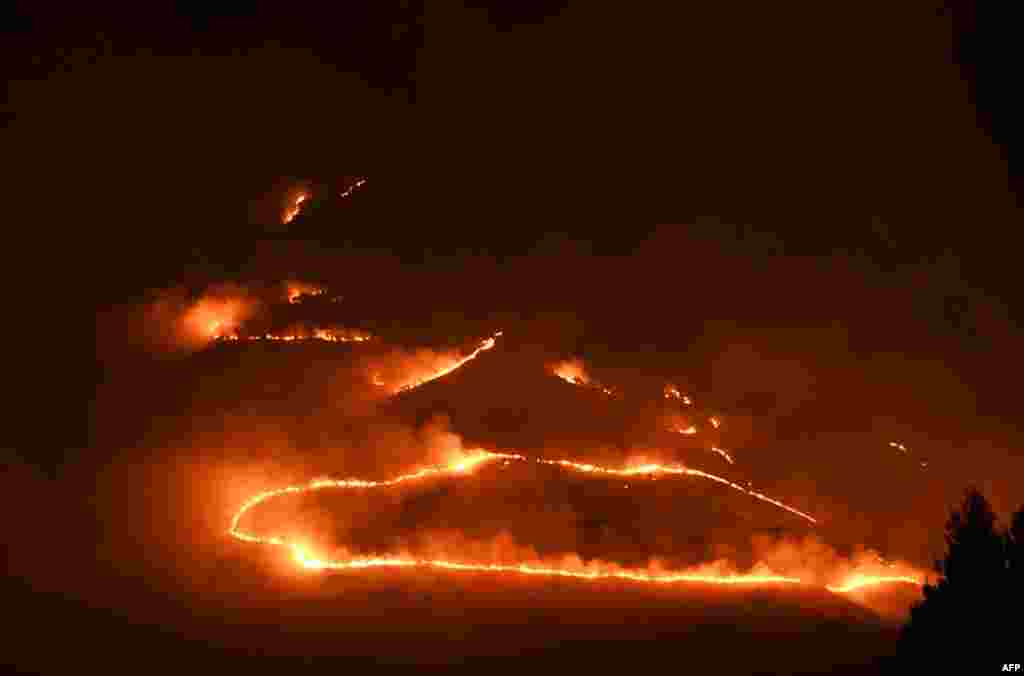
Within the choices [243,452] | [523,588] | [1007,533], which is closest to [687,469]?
[523,588]

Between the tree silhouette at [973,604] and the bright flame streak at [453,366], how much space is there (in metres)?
4.55

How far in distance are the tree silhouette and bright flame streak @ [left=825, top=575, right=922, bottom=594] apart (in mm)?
1836

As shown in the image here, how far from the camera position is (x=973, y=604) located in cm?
545

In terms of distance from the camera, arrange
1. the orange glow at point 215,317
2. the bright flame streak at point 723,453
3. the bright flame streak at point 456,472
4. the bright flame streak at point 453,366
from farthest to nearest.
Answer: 1. the orange glow at point 215,317
2. the bright flame streak at point 453,366
3. the bright flame streak at point 723,453
4. the bright flame streak at point 456,472

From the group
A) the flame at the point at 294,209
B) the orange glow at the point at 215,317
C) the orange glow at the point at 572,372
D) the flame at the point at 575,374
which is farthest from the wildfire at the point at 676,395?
the flame at the point at 294,209

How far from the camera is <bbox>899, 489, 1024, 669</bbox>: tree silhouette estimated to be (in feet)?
17.5

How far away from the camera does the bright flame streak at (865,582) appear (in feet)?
24.6

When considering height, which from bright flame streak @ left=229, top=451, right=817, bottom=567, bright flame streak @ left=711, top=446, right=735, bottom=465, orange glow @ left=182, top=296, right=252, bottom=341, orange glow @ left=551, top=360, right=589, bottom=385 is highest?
orange glow @ left=182, top=296, right=252, bottom=341

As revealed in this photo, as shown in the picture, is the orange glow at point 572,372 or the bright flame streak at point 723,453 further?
the orange glow at point 572,372

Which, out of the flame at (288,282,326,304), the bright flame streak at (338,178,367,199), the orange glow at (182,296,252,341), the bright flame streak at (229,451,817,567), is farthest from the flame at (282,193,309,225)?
the bright flame streak at (229,451,817,567)

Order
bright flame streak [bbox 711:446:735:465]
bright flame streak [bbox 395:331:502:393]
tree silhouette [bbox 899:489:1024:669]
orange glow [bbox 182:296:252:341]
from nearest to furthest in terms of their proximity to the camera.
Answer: tree silhouette [bbox 899:489:1024:669], bright flame streak [bbox 711:446:735:465], bright flame streak [bbox 395:331:502:393], orange glow [bbox 182:296:252:341]

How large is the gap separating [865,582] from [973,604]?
2222 mm

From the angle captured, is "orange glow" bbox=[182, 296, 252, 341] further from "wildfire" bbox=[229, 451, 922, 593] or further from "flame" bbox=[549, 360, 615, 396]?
"flame" bbox=[549, 360, 615, 396]

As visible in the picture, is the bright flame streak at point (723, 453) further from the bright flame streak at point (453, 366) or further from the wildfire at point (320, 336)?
the wildfire at point (320, 336)
